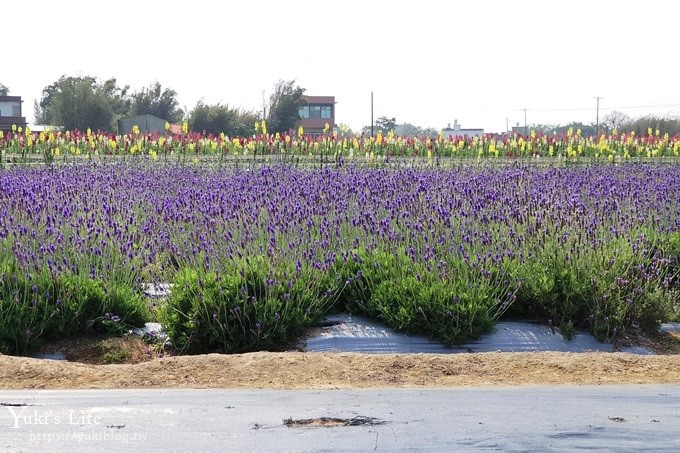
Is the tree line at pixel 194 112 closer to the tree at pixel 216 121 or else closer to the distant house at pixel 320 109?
the tree at pixel 216 121

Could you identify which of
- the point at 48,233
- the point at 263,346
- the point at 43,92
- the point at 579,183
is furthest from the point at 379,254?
the point at 43,92

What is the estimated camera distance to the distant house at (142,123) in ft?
167

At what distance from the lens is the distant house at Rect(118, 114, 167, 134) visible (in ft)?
167

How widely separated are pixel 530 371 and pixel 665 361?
958 mm

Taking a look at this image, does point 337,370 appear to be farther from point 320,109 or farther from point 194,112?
point 320,109

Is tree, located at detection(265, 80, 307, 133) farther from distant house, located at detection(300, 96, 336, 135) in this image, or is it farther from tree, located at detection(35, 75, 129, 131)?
distant house, located at detection(300, 96, 336, 135)

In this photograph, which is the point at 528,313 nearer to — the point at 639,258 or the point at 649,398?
the point at 639,258

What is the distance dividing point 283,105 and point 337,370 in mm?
45561

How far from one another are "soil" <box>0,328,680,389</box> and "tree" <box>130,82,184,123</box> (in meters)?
54.8

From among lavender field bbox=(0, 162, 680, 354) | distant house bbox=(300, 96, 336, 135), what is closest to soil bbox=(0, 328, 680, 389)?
lavender field bbox=(0, 162, 680, 354)

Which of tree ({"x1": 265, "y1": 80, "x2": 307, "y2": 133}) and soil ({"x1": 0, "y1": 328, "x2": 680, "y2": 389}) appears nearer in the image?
soil ({"x1": 0, "y1": 328, "x2": 680, "y2": 389})

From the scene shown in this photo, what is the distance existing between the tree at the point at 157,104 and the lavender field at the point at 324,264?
51.8 metres

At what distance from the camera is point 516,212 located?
7.41 metres

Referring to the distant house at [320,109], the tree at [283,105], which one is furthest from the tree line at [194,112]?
the distant house at [320,109]
